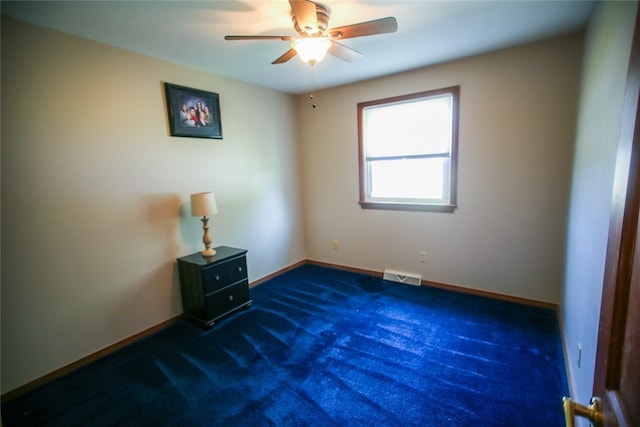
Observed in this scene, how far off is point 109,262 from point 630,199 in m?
2.96

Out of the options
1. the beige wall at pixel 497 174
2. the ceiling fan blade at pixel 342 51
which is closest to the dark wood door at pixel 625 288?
the ceiling fan blade at pixel 342 51

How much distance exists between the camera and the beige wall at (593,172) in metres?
1.28

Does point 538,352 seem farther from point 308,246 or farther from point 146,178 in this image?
point 146,178

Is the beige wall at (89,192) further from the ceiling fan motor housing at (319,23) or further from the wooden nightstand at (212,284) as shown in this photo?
the ceiling fan motor housing at (319,23)

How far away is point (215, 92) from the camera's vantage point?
3.04 meters

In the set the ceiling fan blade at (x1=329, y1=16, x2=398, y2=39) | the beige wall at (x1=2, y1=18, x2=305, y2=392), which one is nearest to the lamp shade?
the beige wall at (x1=2, y1=18, x2=305, y2=392)

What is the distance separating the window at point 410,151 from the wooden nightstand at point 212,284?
5.83 feet

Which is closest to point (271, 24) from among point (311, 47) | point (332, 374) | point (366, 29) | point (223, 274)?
point (311, 47)

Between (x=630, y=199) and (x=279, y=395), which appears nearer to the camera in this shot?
(x=630, y=199)

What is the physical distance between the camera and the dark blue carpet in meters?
1.70

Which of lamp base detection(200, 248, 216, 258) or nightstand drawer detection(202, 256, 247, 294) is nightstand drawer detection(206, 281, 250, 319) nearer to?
nightstand drawer detection(202, 256, 247, 294)

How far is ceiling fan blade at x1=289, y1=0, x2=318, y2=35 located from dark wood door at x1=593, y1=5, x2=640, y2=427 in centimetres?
136

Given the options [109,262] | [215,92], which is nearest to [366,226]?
[215,92]

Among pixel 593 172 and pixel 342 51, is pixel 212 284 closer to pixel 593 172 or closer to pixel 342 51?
pixel 342 51
